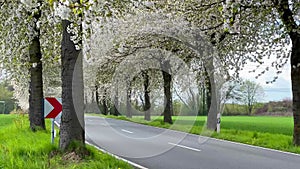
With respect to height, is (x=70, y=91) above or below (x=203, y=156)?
above

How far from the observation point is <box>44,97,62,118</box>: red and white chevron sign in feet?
33.2

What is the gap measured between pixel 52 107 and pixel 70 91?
1.27m

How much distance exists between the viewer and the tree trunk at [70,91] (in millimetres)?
9164

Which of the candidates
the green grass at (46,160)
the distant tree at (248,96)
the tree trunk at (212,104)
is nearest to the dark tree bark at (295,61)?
the tree trunk at (212,104)

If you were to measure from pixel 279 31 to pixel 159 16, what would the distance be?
5.94 m

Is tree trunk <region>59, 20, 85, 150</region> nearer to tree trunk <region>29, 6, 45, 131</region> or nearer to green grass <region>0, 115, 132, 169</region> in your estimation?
green grass <region>0, 115, 132, 169</region>

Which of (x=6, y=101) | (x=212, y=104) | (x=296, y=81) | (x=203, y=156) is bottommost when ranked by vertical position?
(x=203, y=156)

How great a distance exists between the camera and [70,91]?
9.20m

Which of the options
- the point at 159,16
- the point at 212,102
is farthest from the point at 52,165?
the point at 212,102

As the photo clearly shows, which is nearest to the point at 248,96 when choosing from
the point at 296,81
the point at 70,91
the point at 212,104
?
the point at 212,104

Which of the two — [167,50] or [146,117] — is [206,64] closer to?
[167,50]

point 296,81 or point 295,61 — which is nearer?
point 295,61

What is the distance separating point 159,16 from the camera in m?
17.7

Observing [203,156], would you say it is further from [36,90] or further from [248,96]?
[248,96]
